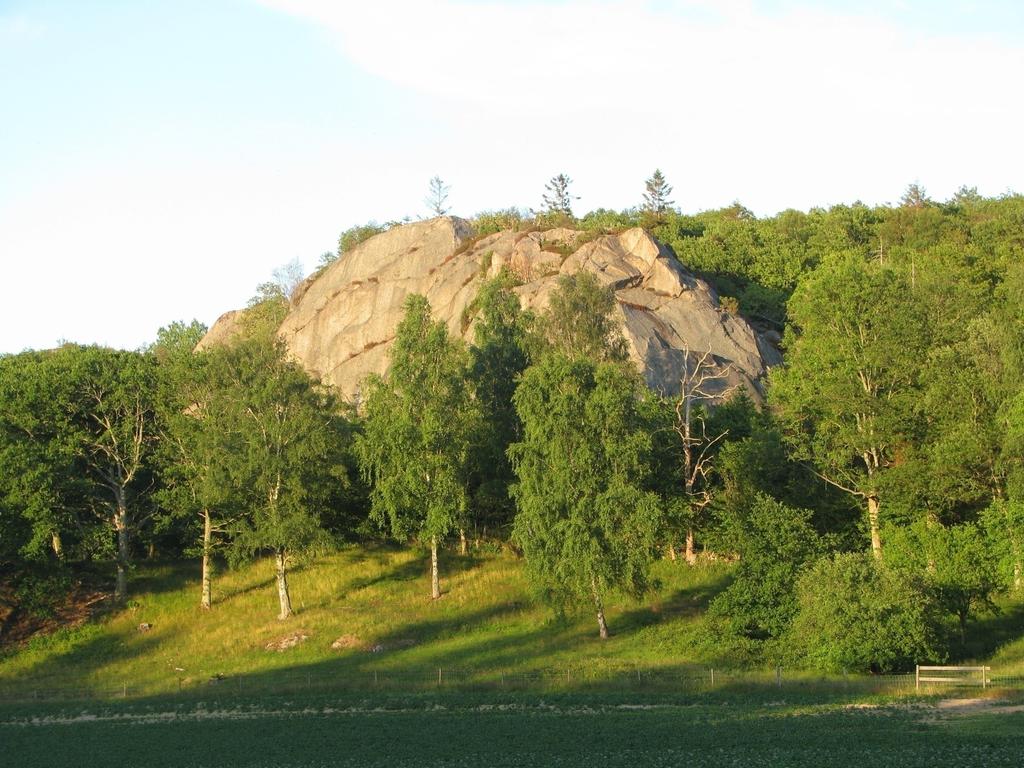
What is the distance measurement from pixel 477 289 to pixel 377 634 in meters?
42.0

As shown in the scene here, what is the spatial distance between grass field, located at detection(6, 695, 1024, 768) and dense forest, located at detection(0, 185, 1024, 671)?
1153 centimetres

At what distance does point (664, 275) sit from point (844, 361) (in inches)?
1260

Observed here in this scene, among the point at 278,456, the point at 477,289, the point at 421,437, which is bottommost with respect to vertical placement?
the point at 278,456

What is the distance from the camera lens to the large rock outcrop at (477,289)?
93.9 meters

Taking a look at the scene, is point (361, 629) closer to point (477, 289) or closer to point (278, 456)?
point (278, 456)

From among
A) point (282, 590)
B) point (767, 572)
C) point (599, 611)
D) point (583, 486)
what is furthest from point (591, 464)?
point (282, 590)

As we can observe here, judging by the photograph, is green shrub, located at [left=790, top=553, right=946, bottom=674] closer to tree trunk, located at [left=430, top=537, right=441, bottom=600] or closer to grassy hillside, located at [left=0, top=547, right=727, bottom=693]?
grassy hillside, located at [left=0, top=547, right=727, bottom=693]

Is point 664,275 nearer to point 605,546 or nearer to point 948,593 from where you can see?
point 605,546

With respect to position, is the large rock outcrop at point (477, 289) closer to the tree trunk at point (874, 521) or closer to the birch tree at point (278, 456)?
the birch tree at point (278, 456)

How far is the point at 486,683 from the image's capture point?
53906 millimetres

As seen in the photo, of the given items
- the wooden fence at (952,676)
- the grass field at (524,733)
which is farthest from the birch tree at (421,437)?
the wooden fence at (952,676)

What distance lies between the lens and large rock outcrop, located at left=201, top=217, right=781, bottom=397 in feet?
308

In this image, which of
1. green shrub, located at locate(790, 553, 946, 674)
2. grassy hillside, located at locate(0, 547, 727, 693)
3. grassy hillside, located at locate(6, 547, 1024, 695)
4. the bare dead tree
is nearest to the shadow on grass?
grassy hillside, located at locate(6, 547, 1024, 695)

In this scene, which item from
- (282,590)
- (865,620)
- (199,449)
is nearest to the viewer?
(865,620)
